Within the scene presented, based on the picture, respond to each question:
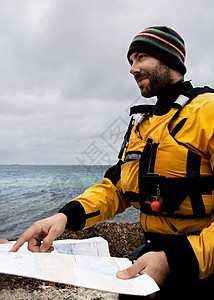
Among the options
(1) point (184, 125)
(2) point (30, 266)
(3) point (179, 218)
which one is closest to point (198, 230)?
(3) point (179, 218)

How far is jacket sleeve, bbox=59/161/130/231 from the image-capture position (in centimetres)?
182

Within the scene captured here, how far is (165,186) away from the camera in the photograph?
1.54 metres

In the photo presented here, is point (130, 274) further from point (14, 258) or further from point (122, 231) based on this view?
point (122, 231)

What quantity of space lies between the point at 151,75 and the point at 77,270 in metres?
1.53

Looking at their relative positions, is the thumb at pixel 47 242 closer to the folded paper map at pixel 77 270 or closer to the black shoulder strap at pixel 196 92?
the folded paper map at pixel 77 270

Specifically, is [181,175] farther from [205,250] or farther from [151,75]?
[151,75]

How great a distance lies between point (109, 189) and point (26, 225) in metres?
10.5

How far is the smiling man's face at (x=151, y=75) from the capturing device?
6.30ft

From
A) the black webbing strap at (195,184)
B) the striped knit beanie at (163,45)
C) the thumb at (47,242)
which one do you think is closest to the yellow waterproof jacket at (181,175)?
the black webbing strap at (195,184)

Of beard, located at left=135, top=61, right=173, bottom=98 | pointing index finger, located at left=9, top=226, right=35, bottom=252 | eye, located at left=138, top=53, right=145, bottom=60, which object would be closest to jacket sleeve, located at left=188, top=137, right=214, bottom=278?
pointing index finger, located at left=9, top=226, right=35, bottom=252

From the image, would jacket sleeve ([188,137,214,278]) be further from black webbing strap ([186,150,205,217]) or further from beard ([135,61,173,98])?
beard ([135,61,173,98])

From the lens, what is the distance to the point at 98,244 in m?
1.96

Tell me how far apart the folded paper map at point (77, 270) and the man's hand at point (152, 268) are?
1.3 inches

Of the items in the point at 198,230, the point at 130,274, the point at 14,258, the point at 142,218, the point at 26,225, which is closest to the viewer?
the point at 130,274
